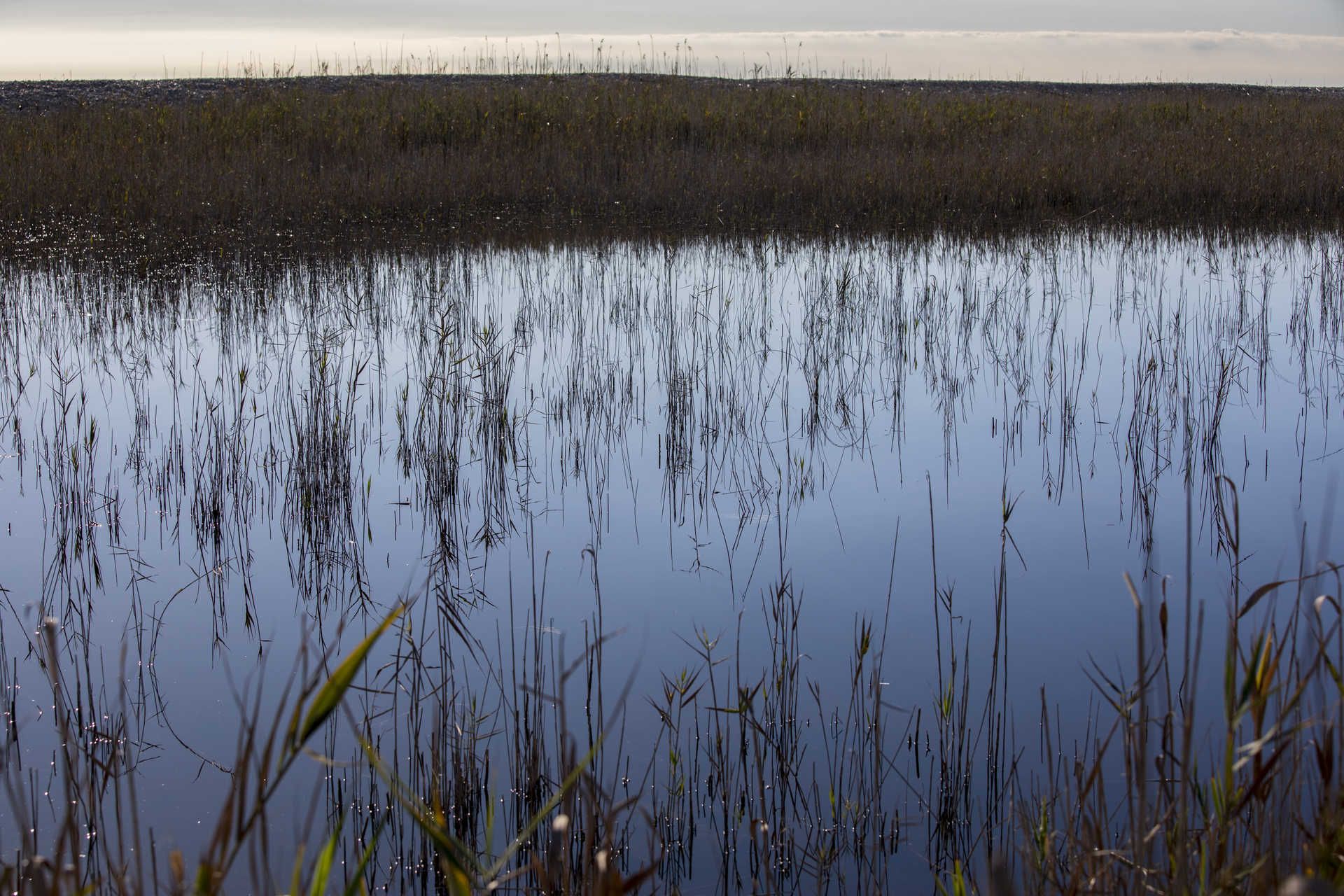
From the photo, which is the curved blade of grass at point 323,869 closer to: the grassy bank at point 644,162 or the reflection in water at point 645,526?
the reflection in water at point 645,526

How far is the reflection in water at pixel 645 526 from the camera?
7.18ft

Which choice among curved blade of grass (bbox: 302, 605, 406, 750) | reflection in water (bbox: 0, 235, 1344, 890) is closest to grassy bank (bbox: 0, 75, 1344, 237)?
reflection in water (bbox: 0, 235, 1344, 890)

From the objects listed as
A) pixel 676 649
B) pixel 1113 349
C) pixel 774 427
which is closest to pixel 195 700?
pixel 676 649

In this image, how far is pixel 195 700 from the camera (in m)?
2.53

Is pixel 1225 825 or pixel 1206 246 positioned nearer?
pixel 1225 825

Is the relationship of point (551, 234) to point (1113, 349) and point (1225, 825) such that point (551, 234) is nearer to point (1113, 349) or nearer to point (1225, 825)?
point (1113, 349)

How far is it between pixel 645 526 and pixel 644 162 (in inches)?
352

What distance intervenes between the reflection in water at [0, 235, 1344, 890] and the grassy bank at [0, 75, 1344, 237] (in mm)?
3063

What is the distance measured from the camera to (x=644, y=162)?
38.8ft

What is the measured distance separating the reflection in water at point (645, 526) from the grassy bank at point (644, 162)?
10.0 ft

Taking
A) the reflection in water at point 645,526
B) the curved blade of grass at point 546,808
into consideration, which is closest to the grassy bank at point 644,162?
the reflection in water at point 645,526

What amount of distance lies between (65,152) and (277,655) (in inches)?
416

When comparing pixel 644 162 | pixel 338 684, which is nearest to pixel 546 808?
pixel 338 684

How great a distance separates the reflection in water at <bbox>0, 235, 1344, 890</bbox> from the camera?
2.19 meters
